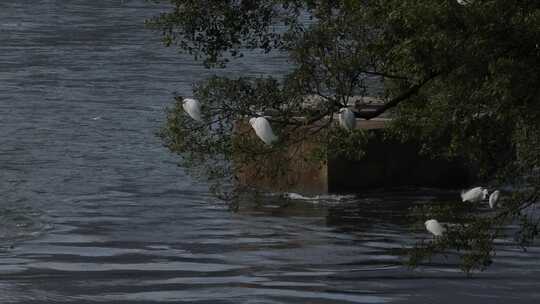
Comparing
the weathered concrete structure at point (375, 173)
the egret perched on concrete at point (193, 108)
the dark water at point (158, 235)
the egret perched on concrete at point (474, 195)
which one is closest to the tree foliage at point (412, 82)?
the egret perched on concrete at point (193, 108)

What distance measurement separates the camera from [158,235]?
89.0ft

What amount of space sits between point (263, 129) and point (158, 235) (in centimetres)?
958

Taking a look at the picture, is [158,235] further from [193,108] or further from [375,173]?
[193,108]

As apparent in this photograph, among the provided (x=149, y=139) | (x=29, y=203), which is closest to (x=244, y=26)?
(x=29, y=203)

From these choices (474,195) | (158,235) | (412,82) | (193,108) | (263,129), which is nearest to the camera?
(412,82)

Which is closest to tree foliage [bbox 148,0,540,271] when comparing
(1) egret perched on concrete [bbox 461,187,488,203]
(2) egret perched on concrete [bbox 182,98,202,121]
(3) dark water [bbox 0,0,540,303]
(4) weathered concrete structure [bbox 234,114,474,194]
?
(2) egret perched on concrete [bbox 182,98,202,121]

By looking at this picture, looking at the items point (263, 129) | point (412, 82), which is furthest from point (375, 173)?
point (412, 82)

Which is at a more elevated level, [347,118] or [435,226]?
[347,118]

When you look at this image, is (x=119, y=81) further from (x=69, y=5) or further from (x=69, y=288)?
(x=69, y=5)

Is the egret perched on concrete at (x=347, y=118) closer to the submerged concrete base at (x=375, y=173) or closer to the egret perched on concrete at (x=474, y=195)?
the egret perched on concrete at (x=474, y=195)

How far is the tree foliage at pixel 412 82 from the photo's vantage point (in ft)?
46.3

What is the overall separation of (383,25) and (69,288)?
7696 mm

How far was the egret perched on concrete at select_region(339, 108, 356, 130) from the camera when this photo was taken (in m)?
17.4

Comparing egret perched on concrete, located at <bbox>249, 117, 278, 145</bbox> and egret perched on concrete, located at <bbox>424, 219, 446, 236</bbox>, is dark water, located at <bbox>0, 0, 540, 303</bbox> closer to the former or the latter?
egret perched on concrete, located at <bbox>249, 117, 278, 145</bbox>
